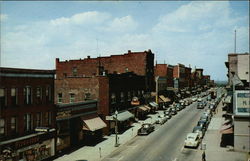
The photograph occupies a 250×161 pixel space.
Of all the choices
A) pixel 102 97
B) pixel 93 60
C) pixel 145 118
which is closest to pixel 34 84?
pixel 102 97

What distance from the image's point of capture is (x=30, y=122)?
27375mm

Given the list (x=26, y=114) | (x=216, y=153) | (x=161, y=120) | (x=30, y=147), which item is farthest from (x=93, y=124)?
(x=161, y=120)

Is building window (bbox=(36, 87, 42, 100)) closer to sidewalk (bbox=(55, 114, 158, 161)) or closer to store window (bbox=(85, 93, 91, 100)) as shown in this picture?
sidewalk (bbox=(55, 114, 158, 161))

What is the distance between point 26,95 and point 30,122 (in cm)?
283

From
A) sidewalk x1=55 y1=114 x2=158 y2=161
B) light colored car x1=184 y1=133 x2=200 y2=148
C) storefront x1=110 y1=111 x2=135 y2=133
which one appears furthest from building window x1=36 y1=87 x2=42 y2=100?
light colored car x1=184 y1=133 x2=200 y2=148

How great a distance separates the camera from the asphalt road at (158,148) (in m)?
30.0

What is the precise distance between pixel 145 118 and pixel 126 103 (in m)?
8.93

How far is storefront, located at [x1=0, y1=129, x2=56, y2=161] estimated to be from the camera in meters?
24.2

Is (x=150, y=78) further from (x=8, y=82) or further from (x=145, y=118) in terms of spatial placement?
(x=8, y=82)

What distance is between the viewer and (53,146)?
30.7 metres

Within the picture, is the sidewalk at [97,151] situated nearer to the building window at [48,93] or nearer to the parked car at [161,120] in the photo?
the building window at [48,93]

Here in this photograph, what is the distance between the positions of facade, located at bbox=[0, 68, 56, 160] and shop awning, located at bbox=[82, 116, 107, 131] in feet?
21.5

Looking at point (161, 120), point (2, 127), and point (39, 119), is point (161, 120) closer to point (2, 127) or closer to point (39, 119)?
point (39, 119)

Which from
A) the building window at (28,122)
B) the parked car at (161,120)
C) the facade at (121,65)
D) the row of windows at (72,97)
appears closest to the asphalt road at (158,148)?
the parked car at (161,120)
